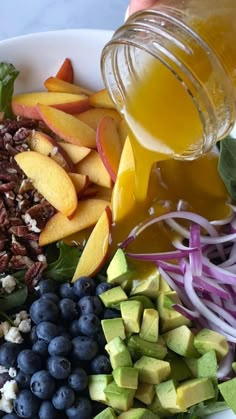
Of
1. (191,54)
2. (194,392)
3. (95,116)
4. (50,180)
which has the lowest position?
(194,392)

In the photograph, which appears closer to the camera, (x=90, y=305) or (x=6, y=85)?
(x=90, y=305)

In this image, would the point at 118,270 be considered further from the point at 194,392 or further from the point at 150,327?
the point at 194,392

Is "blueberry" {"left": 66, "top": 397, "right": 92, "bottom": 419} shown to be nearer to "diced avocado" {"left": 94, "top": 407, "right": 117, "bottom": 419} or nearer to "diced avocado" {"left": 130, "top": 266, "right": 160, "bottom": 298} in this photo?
"diced avocado" {"left": 94, "top": 407, "right": 117, "bottom": 419}

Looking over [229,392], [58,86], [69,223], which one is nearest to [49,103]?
[58,86]

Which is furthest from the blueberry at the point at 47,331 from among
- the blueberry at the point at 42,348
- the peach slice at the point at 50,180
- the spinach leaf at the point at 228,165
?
the spinach leaf at the point at 228,165

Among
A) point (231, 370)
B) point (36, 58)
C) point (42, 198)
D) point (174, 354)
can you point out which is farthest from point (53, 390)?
point (36, 58)

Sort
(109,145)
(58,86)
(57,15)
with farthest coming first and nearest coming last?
(57,15)
(58,86)
(109,145)

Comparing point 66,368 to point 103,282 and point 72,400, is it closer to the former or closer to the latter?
point 72,400
